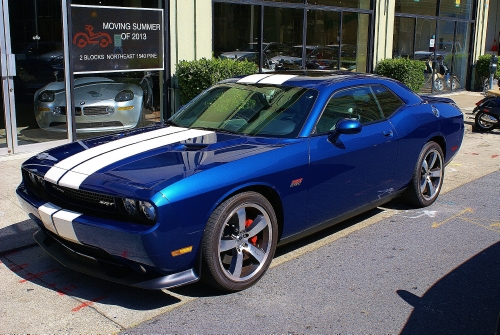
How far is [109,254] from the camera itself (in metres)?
3.97

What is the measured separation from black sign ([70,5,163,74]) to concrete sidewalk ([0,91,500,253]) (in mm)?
1829

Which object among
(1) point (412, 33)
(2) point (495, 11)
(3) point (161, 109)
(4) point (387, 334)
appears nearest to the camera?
(4) point (387, 334)

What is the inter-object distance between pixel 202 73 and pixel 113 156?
5735 mm

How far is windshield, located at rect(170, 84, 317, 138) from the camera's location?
16.6ft

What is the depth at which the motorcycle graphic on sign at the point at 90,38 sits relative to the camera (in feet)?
29.6

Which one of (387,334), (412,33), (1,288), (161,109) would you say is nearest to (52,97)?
(161,109)

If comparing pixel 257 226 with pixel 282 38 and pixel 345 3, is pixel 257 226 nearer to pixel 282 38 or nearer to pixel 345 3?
pixel 282 38

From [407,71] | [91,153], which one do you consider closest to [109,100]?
[91,153]

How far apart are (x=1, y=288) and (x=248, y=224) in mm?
1980

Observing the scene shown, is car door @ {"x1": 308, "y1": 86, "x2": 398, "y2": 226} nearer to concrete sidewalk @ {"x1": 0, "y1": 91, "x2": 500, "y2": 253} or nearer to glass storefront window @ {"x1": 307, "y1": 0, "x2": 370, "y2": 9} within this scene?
concrete sidewalk @ {"x1": 0, "y1": 91, "x2": 500, "y2": 253}

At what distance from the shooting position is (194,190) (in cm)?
392

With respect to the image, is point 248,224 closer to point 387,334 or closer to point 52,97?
point 387,334

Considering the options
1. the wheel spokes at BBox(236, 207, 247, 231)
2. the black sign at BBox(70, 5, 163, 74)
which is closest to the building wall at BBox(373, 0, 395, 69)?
the black sign at BBox(70, 5, 163, 74)

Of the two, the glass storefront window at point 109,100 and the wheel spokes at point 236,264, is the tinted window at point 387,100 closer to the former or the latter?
the wheel spokes at point 236,264
